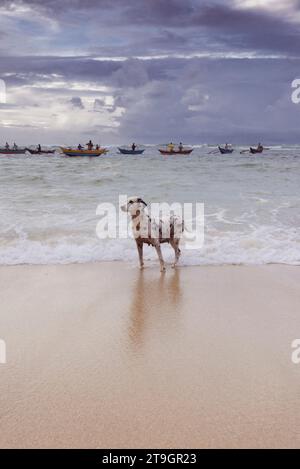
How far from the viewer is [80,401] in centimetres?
329

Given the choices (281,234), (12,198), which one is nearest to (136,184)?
(12,198)

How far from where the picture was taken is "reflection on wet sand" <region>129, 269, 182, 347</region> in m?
4.76

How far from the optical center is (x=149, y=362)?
12.9ft

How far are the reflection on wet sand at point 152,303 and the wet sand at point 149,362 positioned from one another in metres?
0.02

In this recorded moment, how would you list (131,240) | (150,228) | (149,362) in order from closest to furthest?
(149,362) < (150,228) < (131,240)

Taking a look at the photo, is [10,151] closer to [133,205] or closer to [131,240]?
[131,240]

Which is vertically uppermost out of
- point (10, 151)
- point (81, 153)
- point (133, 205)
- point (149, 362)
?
point (10, 151)

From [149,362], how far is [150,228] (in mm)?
3338

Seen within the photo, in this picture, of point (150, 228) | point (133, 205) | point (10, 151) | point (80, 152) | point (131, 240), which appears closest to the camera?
point (133, 205)

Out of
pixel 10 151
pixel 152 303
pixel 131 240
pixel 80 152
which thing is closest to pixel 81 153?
pixel 80 152

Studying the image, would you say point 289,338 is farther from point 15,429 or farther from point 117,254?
point 117,254
